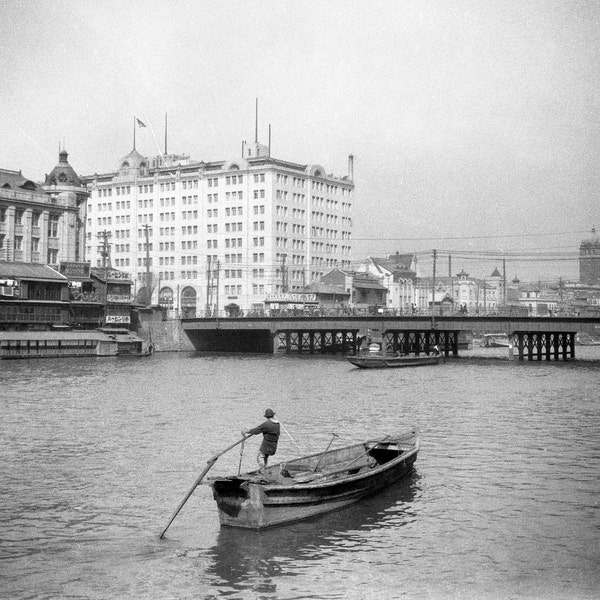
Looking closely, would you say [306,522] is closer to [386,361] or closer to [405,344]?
[386,361]

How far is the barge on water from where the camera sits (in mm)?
110750

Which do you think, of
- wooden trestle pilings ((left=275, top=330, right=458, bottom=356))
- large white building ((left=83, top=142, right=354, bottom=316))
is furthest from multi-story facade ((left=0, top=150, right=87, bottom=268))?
wooden trestle pilings ((left=275, top=330, right=458, bottom=356))

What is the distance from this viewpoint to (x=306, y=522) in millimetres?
27594

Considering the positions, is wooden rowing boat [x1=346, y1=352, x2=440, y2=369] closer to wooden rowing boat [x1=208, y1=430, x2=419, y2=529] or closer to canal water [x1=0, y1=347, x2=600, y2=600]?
canal water [x1=0, y1=347, x2=600, y2=600]

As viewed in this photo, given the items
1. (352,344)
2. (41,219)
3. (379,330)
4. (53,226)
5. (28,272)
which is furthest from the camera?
(352,344)

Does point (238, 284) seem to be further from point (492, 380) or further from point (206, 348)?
point (492, 380)

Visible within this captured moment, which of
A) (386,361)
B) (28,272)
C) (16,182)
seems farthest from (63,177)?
(386,361)

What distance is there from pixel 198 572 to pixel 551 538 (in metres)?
10.9

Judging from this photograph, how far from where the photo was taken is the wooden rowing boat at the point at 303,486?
26.4m

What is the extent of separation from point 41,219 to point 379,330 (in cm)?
5968

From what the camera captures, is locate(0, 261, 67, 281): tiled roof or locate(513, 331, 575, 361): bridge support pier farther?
locate(513, 331, 575, 361): bridge support pier

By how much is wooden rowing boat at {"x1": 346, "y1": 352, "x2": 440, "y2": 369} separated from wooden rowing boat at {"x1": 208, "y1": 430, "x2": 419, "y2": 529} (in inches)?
2666

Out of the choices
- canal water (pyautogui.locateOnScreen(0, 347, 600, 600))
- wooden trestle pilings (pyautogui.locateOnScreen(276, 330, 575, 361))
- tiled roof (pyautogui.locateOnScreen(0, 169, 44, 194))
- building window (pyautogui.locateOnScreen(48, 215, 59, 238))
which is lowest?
canal water (pyautogui.locateOnScreen(0, 347, 600, 600))

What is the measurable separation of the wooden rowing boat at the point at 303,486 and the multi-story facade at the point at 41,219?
109 meters
